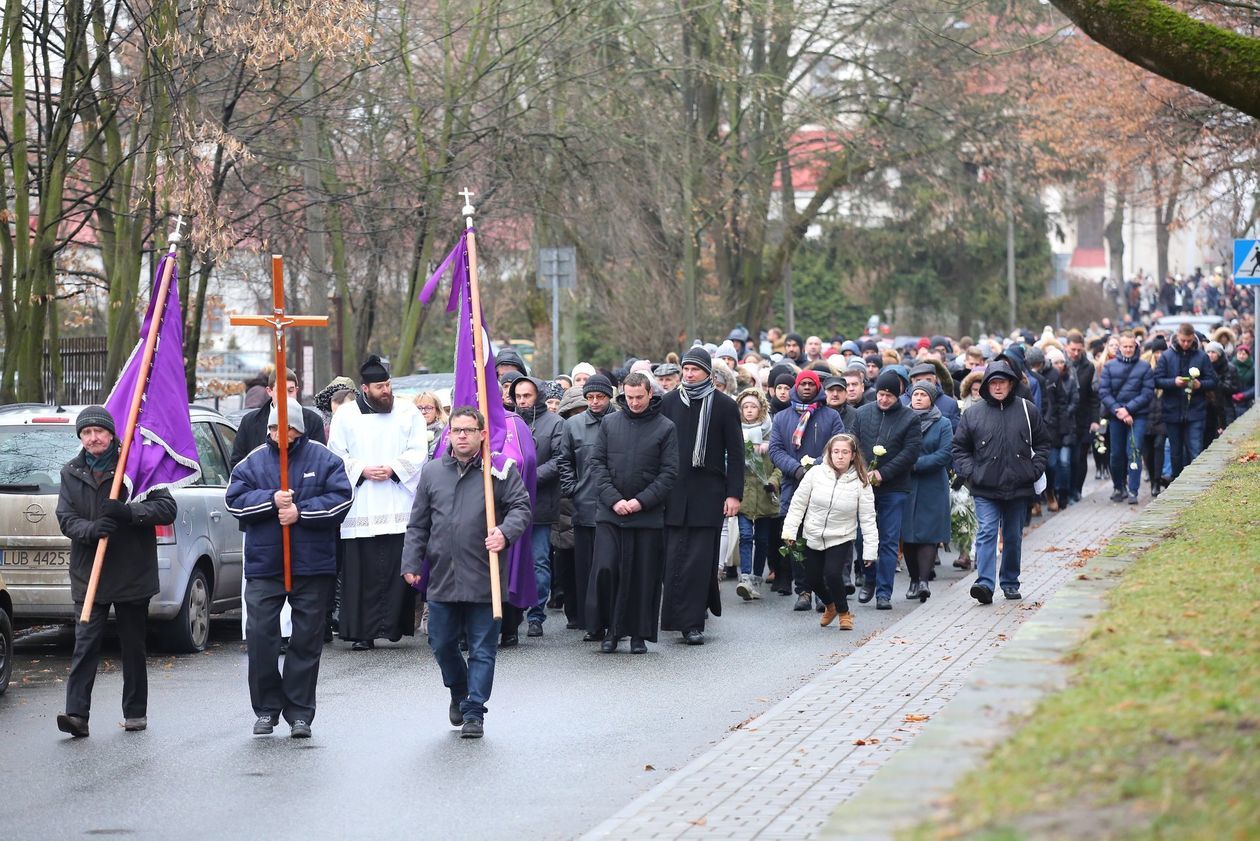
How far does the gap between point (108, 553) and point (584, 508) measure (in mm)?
4784

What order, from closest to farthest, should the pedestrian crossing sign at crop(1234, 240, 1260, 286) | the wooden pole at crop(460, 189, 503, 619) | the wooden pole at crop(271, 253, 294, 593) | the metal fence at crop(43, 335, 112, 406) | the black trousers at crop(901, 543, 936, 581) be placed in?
the wooden pole at crop(460, 189, 503, 619) < the wooden pole at crop(271, 253, 294, 593) < the black trousers at crop(901, 543, 936, 581) < the pedestrian crossing sign at crop(1234, 240, 1260, 286) < the metal fence at crop(43, 335, 112, 406)

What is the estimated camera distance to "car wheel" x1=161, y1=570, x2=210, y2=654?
42.5 ft

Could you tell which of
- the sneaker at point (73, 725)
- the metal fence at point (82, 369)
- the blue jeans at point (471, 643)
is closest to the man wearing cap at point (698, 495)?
the blue jeans at point (471, 643)

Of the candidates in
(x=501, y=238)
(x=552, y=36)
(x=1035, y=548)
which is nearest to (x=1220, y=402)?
(x=1035, y=548)

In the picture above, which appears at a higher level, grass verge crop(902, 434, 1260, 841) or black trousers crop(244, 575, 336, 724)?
grass verge crop(902, 434, 1260, 841)

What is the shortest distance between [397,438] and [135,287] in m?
7.99

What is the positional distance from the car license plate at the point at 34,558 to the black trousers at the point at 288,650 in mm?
2850

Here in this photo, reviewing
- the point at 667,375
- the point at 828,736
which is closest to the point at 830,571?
the point at 667,375

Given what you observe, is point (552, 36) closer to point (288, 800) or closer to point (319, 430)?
point (319, 430)

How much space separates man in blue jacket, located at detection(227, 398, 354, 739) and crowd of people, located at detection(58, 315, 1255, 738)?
0.04ft

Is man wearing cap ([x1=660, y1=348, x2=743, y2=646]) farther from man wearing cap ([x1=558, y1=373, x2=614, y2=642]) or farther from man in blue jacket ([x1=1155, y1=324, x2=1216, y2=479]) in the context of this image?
man in blue jacket ([x1=1155, y1=324, x2=1216, y2=479])

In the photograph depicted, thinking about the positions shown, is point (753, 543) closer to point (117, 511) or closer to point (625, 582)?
Result: point (625, 582)

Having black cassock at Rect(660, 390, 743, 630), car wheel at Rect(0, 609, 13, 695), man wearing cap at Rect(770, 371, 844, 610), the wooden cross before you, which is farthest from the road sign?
the wooden cross

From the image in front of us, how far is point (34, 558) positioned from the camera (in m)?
12.4
